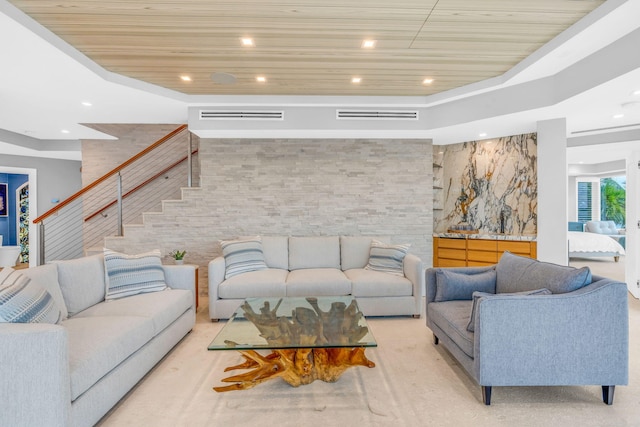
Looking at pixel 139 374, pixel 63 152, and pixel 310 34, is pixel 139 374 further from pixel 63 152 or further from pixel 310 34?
pixel 63 152

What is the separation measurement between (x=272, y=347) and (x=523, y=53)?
11.1 feet

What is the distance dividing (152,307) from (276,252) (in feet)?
6.11

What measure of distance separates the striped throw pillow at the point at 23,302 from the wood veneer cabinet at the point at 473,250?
4770 millimetres

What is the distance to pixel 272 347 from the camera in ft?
6.72

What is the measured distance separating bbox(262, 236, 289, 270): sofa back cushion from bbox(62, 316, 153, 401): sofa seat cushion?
196 cm

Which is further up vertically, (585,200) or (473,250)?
(585,200)

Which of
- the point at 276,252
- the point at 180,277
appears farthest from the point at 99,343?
the point at 276,252

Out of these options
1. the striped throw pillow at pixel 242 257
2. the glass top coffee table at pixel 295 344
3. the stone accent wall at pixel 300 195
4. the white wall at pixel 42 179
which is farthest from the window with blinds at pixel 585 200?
the white wall at pixel 42 179

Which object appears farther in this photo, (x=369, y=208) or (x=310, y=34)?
(x=369, y=208)

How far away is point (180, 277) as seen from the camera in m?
3.41

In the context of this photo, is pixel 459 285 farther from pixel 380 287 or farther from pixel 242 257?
pixel 242 257

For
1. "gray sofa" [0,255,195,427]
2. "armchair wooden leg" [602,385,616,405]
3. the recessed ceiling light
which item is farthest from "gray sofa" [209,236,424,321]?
the recessed ceiling light

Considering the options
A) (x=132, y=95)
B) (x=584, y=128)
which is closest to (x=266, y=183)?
(x=132, y=95)

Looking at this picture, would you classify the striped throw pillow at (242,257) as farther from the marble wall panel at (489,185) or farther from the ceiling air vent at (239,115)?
the marble wall panel at (489,185)
